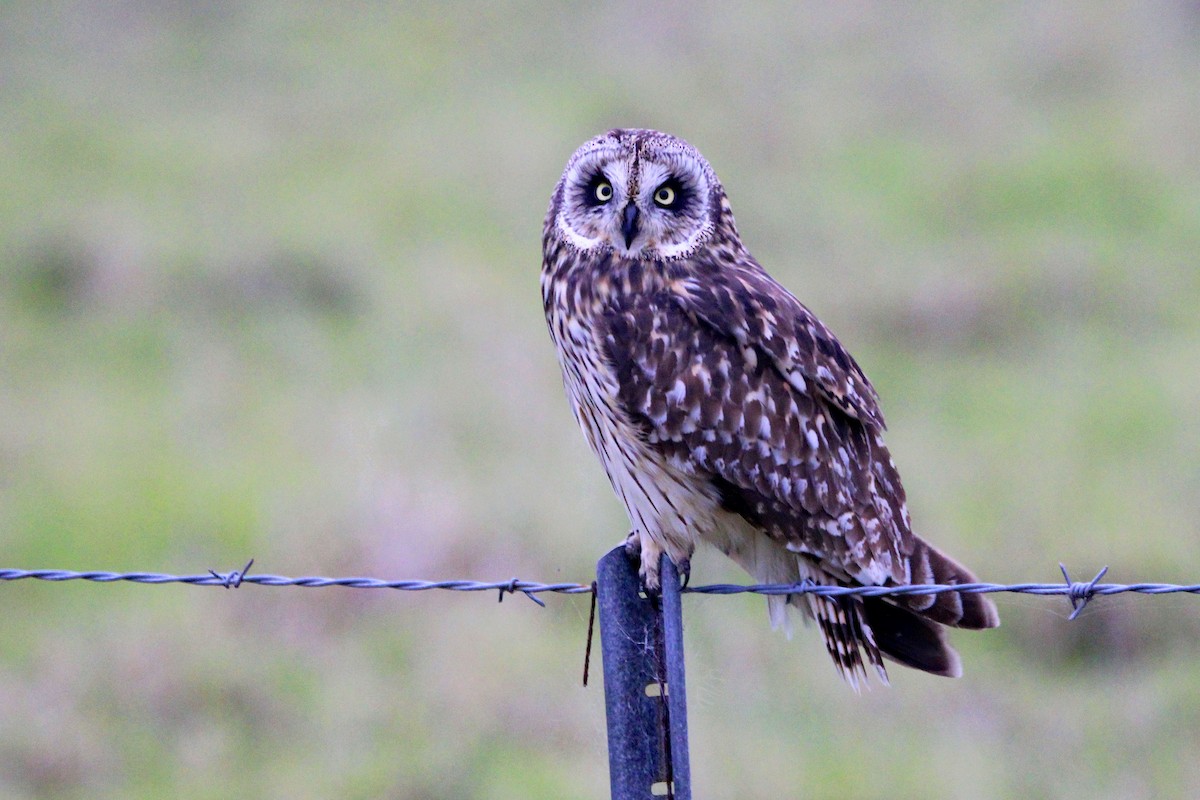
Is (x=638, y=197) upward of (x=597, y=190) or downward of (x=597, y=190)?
downward

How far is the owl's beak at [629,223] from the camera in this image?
4.11 metres

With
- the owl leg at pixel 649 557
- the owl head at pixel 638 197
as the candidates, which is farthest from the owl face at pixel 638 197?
the owl leg at pixel 649 557

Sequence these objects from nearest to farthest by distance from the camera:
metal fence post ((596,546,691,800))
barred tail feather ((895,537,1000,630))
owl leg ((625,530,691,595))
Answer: metal fence post ((596,546,691,800)) < owl leg ((625,530,691,595)) < barred tail feather ((895,537,1000,630))

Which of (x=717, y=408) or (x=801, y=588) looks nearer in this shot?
(x=801, y=588)

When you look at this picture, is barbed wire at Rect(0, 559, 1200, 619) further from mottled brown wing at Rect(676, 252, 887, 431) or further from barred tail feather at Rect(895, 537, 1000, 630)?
mottled brown wing at Rect(676, 252, 887, 431)

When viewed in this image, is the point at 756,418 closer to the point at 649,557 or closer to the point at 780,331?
the point at 780,331

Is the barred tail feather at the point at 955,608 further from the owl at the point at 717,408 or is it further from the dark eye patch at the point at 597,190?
the dark eye patch at the point at 597,190

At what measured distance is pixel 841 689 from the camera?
618 cm

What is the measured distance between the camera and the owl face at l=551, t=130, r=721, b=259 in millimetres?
4113

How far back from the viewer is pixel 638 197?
4.10m

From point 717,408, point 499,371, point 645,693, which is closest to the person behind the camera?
point 645,693

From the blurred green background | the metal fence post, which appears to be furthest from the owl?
the metal fence post

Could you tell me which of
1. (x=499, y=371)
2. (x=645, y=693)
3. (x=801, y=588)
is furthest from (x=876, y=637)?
(x=499, y=371)

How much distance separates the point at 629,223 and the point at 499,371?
5526 millimetres
